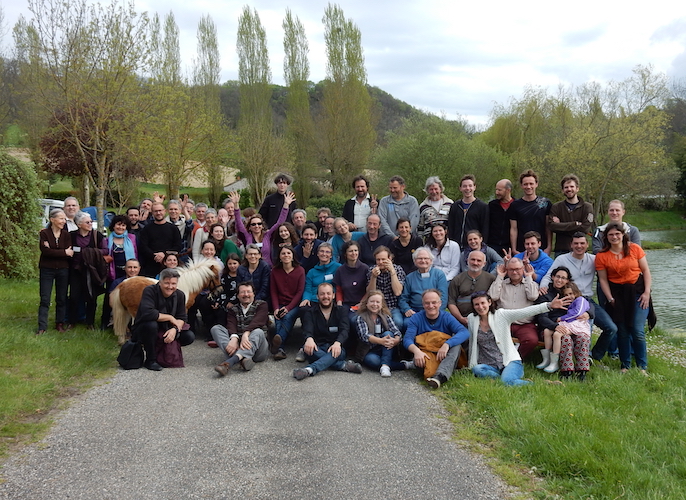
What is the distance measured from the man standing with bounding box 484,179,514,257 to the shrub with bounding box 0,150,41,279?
9.05 m

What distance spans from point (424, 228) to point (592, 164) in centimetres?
2552

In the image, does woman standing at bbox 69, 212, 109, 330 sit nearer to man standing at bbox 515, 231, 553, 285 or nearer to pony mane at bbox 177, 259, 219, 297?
pony mane at bbox 177, 259, 219, 297

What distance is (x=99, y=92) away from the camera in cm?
1369

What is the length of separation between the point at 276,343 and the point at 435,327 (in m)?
2.07

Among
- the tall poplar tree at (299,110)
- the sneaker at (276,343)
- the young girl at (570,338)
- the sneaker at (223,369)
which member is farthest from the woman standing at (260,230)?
the tall poplar tree at (299,110)

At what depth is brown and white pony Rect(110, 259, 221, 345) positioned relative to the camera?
727 cm

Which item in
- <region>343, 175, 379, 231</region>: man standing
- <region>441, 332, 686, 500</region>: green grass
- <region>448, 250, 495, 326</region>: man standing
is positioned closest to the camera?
<region>441, 332, 686, 500</region>: green grass

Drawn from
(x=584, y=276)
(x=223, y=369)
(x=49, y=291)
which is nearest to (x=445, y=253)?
(x=584, y=276)

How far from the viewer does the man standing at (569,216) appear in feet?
24.3

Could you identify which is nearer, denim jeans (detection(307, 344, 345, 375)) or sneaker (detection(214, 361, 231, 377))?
sneaker (detection(214, 361, 231, 377))

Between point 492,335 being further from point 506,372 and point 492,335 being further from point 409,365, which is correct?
point 409,365

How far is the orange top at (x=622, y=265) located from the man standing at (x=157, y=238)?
618cm

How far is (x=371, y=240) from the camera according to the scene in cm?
786

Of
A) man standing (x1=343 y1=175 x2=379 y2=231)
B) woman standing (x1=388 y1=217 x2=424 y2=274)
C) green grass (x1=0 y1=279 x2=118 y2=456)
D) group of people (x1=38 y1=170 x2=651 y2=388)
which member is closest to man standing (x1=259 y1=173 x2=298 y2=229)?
group of people (x1=38 y1=170 x2=651 y2=388)
